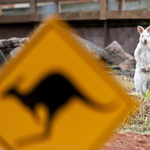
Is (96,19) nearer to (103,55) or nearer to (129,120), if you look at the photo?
(103,55)

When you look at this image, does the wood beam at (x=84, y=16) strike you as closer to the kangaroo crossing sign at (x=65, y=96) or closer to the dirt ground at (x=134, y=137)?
the dirt ground at (x=134, y=137)

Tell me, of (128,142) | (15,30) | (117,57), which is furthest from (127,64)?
(128,142)

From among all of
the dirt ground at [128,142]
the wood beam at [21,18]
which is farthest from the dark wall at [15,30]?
the dirt ground at [128,142]

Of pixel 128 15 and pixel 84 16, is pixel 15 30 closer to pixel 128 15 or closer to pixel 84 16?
pixel 84 16

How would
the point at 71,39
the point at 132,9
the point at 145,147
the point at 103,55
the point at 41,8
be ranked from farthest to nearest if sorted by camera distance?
the point at 41,8
the point at 132,9
the point at 103,55
the point at 145,147
the point at 71,39

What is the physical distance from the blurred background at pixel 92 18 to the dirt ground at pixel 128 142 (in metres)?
9.09

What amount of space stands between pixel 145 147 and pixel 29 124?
1.55m

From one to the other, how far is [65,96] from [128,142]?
62.3 inches

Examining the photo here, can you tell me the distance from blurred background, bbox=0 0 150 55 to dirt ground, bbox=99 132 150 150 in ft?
29.8

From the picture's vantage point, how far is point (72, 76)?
3.83ft

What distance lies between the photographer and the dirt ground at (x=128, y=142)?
7.84 feet

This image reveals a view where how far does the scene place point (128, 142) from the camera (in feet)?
8.36

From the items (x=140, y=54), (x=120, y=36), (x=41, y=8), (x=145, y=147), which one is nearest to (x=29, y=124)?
(x=145, y=147)

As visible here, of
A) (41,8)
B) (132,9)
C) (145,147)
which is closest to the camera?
(145,147)
